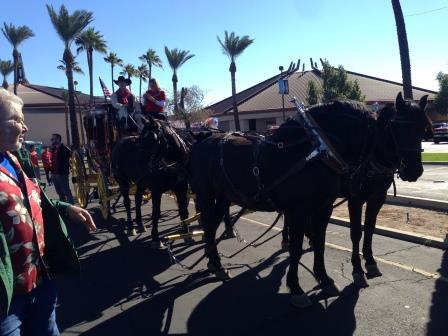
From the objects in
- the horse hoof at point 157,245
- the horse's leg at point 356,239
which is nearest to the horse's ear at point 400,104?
the horse's leg at point 356,239

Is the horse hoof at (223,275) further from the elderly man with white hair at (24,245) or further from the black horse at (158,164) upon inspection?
the elderly man with white hair at (24,245)

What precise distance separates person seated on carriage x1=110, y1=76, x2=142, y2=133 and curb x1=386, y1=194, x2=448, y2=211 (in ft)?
19.0

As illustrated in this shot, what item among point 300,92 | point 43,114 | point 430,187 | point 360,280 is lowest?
point 360,280

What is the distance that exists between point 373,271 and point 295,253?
126 cm

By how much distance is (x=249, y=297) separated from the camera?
4.86 meters

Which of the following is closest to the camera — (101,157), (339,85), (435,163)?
(101,157)

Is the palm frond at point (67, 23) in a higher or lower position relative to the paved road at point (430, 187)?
higher

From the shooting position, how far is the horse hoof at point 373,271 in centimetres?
514

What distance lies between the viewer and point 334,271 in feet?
17.9

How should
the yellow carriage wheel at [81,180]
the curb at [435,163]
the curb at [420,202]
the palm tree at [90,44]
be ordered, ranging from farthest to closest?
the palm tree at [90,44] → the curb at [435,163] → the yellow carriage wheel at [81,180] → the curb at [420,202]

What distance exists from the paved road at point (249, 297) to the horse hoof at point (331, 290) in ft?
0.25

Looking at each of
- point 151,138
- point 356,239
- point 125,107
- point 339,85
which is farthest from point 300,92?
point 356,239

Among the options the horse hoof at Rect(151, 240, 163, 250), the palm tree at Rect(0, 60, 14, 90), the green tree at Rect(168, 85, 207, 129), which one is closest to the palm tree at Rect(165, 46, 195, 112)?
the green tree at Rect(168, 85, 207, 129)

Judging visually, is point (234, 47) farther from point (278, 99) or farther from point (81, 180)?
point (81, 180)
